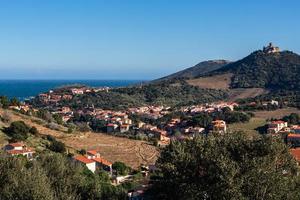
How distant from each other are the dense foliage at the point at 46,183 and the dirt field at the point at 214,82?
439 ft

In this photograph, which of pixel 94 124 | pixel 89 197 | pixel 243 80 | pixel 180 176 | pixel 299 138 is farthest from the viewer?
pixel 243 80

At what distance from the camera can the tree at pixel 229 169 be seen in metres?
17.6

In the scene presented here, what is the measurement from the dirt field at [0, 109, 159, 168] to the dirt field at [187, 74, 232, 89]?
102084 millimetres

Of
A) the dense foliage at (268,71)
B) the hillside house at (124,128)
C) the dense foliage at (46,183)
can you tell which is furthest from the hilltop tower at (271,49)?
the dense foliage at (46,183)

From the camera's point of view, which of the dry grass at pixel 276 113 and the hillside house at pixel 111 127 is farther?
the dry grass at pixel 276 113

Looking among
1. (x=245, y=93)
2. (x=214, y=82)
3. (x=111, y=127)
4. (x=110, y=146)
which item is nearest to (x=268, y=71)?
(x=214, y=82)

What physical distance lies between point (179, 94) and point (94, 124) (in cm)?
6115

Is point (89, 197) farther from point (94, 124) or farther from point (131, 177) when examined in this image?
point (94, 124)

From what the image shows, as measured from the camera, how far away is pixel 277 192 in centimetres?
1762

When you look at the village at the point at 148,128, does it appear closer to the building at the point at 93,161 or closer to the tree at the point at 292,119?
the building at the point at 93,161

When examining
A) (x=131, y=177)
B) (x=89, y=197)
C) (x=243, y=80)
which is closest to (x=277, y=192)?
(x=89, y=197)

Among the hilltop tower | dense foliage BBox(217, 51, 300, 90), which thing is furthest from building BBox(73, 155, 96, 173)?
the hilltop tower

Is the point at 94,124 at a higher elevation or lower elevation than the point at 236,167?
lower

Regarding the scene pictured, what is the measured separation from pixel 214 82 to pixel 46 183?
145 metres
